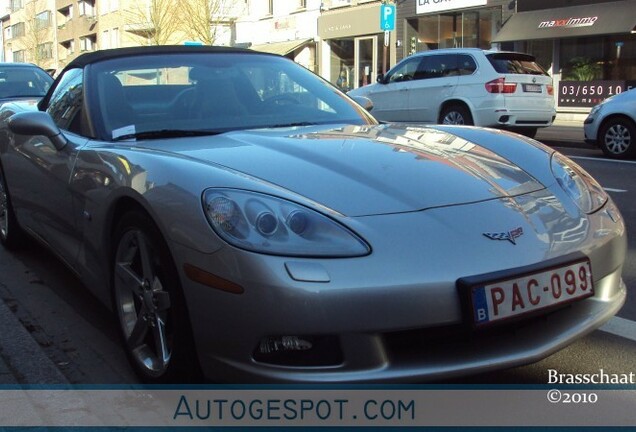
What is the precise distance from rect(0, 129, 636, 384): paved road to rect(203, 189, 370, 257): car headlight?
867 mm

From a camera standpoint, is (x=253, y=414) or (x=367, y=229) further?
(x=253, y=414)

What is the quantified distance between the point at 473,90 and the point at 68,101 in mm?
9269

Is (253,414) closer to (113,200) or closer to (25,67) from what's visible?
(113,200)

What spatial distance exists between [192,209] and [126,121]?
122 cm

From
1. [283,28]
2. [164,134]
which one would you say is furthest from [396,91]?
[283,28]

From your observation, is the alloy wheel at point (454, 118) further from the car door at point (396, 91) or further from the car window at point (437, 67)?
the car door at point (396, 91)

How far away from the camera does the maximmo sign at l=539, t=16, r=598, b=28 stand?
18062mm

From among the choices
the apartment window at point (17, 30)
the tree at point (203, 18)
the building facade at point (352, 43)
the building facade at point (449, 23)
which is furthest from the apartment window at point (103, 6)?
the building facade at point (449, 23)

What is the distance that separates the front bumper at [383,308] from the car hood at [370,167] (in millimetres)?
121

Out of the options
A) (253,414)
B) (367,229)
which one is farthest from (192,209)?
(253,414)

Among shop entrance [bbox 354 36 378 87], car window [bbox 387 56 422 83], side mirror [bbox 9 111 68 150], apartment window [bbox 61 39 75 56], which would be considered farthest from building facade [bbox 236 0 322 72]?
apartment window [bbox 61 39 75 56]

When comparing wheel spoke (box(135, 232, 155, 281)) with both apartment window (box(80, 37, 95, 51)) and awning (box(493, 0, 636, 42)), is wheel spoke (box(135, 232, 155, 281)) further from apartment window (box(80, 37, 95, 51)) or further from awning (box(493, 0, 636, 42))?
apartment window (box(80, 37, 95, 51))

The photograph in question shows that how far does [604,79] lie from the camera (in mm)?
18688

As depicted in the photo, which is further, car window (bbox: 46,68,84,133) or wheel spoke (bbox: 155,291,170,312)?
car window (bbox: 46,68,84,133)
